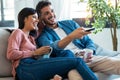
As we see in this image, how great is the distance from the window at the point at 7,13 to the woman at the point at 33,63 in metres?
1.93

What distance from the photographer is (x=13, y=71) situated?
2.00 meters

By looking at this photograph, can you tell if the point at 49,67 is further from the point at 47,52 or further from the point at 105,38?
the point at 105,38

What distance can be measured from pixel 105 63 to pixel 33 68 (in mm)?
638

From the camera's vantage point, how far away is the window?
13.0 ft

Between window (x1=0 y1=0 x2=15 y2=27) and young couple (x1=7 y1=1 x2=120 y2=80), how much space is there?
1669 millimetres

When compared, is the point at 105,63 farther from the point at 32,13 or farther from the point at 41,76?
the point at 32,13

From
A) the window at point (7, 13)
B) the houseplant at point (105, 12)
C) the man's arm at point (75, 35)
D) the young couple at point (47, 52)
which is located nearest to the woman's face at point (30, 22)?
the young couple at point (47, 52)

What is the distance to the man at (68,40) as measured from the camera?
80.7 inches

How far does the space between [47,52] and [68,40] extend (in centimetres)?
20

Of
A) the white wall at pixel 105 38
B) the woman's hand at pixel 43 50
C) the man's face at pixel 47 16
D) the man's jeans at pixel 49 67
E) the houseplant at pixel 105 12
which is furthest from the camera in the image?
the white wall at pixel 105 38

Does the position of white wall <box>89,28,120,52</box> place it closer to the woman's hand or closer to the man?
the man

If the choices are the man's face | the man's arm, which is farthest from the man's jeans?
the man's face

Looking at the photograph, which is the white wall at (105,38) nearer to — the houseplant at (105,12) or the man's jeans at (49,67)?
the houseplant at (105,12)

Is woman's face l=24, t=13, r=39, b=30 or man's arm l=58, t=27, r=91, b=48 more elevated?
woman's face l=24, t=13, r=39, b=30
